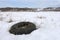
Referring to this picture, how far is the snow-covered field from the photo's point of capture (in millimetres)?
2557

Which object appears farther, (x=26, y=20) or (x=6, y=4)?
(x=6, y=4)

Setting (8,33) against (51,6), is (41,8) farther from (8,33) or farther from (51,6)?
(8,33)

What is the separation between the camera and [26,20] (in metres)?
3.31

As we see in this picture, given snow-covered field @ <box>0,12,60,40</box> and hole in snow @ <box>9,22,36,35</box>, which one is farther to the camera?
hole in snow @ <box>9,22,36,35</box>

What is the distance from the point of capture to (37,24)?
3098mm

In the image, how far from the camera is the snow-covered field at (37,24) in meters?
2.56

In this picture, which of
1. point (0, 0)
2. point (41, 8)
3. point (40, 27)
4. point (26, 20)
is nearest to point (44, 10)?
point (41, 8)

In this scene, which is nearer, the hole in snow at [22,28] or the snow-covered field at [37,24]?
the snow-covered field at [37,24]

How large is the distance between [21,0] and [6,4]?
481mm

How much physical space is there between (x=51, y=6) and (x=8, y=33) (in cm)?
195

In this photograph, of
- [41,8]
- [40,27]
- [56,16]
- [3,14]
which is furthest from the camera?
[41,8]

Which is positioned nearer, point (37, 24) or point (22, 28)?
point (22, 28)

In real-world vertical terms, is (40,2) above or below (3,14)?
above

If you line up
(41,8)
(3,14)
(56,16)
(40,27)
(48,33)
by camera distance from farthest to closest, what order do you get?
(41,8) → (3,14) → (56,16) → (40,27) → (48,33)
